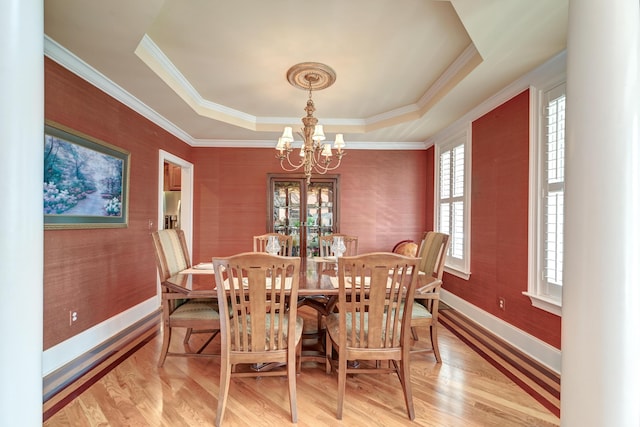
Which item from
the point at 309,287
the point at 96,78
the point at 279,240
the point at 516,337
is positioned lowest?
the point at 516,337

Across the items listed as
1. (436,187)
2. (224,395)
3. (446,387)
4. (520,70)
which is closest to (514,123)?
(520,70)

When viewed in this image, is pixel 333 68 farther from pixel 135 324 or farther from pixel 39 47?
pixel 135 324

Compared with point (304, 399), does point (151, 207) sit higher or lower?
higher

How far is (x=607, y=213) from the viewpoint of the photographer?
1.07 metres

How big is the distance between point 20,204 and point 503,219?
3.46 meters

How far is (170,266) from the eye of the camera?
7.93 ft

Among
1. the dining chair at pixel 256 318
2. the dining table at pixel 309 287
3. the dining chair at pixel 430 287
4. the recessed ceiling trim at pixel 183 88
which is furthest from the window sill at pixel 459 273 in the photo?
the recessed ceiling trim at pixel 183 88

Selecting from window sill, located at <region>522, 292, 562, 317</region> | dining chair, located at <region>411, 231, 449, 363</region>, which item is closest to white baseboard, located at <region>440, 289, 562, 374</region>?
window sill, located at <region>522, 292, 562, 317</region>

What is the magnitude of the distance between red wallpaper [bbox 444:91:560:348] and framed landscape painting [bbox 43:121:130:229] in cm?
383

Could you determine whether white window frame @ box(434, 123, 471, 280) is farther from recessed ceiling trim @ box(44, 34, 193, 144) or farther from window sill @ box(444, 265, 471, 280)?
recessed ceiling trim @ box(44, 34, 193, 144)

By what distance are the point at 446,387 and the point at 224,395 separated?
152 cm

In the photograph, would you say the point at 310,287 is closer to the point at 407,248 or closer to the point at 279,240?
the point at 279,240

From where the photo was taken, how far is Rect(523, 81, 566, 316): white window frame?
7.97 feet

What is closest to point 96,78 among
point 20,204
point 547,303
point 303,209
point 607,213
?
point 20,204
